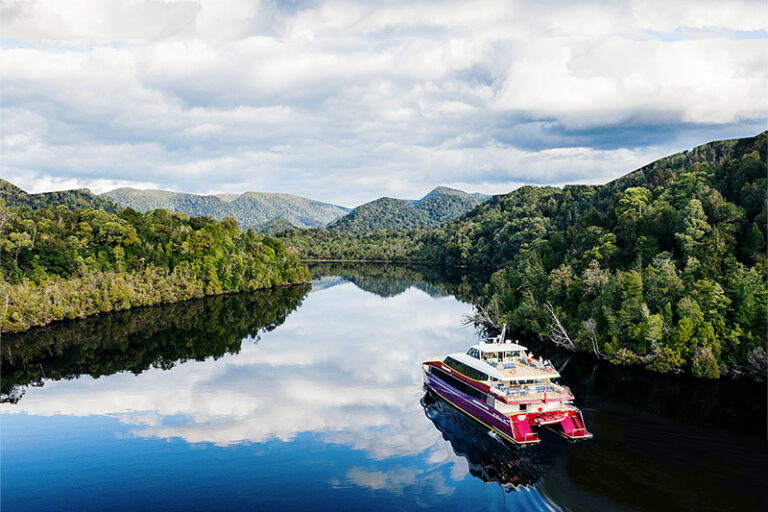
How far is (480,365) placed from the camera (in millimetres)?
44938

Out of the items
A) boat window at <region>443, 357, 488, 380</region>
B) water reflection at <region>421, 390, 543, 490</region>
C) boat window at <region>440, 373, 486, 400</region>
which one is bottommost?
water reflection at <region>421, 390, 543, 490</region>

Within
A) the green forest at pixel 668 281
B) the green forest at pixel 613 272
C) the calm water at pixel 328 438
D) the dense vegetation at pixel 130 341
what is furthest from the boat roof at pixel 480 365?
the dense vegetation at pixel 130 341

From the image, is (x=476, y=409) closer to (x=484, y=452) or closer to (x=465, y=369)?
(x=465, y=369)

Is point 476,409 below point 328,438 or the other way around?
the other way around

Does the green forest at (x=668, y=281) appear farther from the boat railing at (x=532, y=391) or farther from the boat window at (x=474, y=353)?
the boat railing at (x=532, y=391)

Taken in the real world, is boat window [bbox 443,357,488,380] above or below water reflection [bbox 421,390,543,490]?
above

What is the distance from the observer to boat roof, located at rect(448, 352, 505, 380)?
41.7 m

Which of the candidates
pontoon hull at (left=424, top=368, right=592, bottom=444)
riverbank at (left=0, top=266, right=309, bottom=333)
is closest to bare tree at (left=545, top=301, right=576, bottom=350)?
pontoon hull at (left=424, top=368, right=592, bottom=444)

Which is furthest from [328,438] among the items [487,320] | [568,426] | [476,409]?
[487,320]

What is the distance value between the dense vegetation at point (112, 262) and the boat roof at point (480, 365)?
7537cm

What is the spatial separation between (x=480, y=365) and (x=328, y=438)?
49.7 feet

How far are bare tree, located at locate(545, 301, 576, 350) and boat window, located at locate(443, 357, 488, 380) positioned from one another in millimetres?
20695

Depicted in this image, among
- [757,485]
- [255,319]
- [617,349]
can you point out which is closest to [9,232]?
[255,319]

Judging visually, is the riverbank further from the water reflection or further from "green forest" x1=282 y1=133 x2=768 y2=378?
"green forest" x1=282 y1=133 x2=768 y2=378
